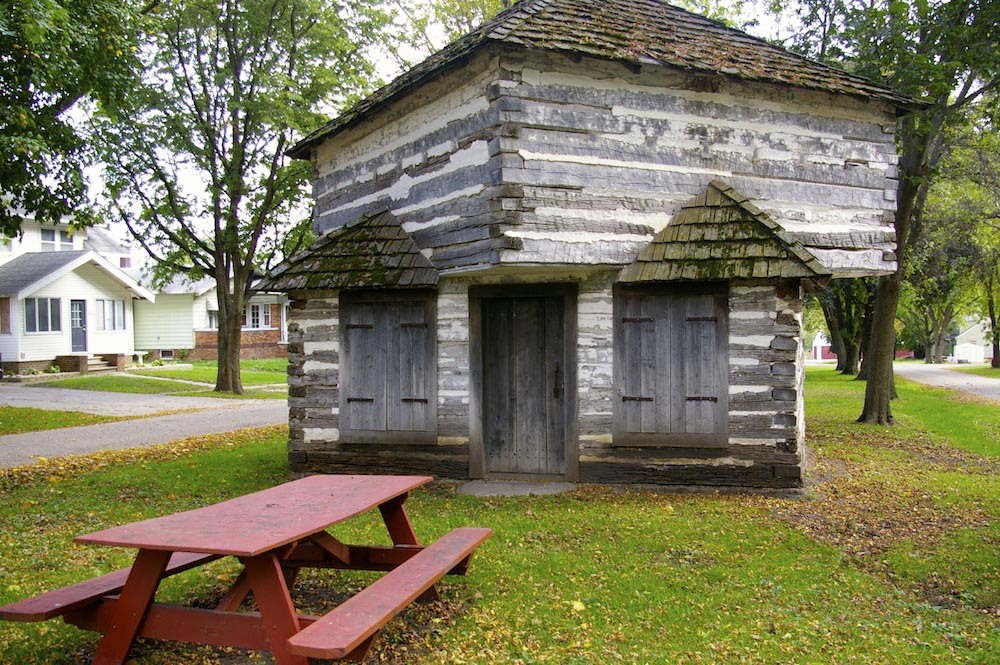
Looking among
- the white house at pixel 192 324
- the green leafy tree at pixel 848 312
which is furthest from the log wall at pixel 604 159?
the white house at pixel 192 324

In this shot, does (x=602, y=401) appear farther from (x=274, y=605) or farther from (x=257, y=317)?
(x=257, y=317)

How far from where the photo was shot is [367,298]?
9.20 m

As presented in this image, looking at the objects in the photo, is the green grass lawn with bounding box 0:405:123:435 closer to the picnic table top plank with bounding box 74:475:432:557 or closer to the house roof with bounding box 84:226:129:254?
the picnic table top plank with bounding box 74:475:432:557

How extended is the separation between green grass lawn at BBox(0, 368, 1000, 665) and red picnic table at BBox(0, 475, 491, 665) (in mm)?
432

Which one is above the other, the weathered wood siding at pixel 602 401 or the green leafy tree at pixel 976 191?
the green leafy tree at pixel 976 191

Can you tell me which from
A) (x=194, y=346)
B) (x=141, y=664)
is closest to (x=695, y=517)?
(x=141, y=664)

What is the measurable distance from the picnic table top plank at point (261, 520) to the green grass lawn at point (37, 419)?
12337 mm

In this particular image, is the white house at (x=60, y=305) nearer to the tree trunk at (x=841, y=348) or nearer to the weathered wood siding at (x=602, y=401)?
the weathered wood siding at (x=602, y=401)

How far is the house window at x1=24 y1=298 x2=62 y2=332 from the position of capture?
28094mm

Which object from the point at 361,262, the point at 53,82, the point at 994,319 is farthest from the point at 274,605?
the point at 994,319

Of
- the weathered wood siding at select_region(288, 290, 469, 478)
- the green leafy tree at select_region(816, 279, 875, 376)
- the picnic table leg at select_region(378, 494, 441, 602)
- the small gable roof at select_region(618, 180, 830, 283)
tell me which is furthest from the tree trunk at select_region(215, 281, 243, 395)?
the green leafy tree at select_region(816, 279, 875, 376)

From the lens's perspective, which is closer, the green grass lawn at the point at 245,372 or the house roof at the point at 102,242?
the green grass lawn at the point at 245,372

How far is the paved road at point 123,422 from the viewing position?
1262 cm

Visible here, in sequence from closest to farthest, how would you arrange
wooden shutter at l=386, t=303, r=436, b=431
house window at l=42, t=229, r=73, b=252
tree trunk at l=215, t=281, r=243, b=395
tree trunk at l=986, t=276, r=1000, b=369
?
wooden shutter at l=386, t=303, r=436, b=431
tree trunk at l=215, t=281, r=243, b=395
house window at l=42, t=229, r=73, b=252
tree trunk at l=986, t=276, r=1000, b=369
